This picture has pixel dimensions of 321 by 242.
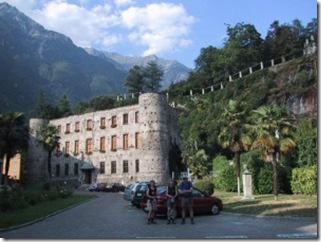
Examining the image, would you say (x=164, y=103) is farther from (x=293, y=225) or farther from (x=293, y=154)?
(x=293, y=225)

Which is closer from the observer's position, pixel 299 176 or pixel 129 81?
pixel 299 176

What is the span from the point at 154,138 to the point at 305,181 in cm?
2935

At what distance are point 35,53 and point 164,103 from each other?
4157 cm

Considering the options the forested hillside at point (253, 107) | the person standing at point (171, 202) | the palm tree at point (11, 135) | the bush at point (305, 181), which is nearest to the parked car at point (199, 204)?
the person standing at point (171, 202)

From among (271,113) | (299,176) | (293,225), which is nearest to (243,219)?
(293,225)

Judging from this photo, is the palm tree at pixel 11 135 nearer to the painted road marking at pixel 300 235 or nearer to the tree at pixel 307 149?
the tree at pixel 307 149

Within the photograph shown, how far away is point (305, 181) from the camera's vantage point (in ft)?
92.9

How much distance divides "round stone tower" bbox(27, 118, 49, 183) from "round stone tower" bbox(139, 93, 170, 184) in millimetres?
19728

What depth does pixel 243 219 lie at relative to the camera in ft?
55.5

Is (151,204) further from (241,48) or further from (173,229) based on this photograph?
(241,48)

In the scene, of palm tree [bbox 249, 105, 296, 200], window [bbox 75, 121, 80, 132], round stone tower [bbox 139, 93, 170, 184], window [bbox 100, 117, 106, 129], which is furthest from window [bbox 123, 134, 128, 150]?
palm tree [bbox 249, 105, 296, 200]

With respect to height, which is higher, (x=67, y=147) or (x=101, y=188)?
(x=67, y=147)

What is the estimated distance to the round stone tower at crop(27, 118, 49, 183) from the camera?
223ft

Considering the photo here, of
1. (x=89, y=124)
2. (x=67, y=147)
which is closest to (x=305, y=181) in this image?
(x=89, y=124)
